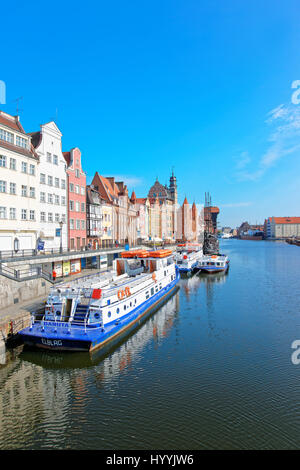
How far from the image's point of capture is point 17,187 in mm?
33219

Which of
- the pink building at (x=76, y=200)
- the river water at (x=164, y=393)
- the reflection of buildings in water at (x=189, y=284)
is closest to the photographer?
the river water at (x=164, y=393)

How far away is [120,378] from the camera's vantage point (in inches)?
664

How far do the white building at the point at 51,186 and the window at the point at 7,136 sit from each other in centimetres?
441

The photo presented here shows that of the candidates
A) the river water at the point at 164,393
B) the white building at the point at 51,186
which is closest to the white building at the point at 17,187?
the white building at the point at 51,186

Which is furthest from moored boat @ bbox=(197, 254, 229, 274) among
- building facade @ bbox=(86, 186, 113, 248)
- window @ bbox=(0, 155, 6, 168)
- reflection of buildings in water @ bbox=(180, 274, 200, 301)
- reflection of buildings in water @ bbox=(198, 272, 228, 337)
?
window @ bbox=(0, 155, 6, 168)

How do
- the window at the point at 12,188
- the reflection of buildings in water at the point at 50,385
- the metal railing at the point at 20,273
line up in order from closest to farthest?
1. the reflection of buildings in water at the point at 50,385
2. the metal railing at the point at 20,273
3. the window at the point at 12,188

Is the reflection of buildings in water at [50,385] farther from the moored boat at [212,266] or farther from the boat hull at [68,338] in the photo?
the moored boat at [212,266]

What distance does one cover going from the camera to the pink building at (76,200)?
44.6 meters

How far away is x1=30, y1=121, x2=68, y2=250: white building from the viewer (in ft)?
125

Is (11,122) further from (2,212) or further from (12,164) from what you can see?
(2,212)

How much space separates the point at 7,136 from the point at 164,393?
99.3 ft

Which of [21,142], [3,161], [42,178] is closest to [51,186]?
[42,178]
